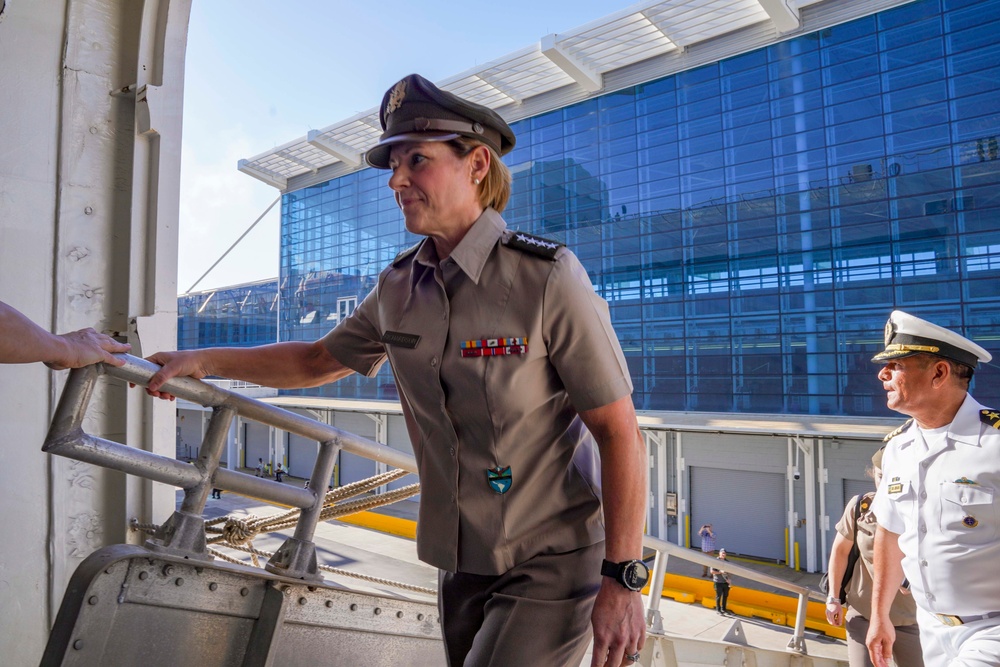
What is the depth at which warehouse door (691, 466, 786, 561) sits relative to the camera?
15797mm

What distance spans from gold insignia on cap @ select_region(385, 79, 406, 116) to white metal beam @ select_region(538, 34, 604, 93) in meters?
19.1

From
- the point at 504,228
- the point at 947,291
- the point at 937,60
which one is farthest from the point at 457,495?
the point at 937,60

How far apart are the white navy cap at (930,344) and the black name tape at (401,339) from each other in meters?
1.69

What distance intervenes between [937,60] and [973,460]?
17.9m

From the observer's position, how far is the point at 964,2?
51.3ft

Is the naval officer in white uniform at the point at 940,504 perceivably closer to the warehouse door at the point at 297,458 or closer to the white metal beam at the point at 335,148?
the warehouse door at the point at 297,458

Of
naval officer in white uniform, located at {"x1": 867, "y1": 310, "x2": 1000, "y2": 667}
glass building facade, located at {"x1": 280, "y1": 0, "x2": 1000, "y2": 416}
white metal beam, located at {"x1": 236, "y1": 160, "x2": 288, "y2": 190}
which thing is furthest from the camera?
white metal beam, located at {"x1": 236, "y1": 160, "x2": 288, "y2": 190}

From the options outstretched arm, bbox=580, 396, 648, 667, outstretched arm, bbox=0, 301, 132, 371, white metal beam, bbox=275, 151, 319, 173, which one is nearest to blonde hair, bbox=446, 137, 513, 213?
outstretched arm, bbox=580, 396, 648, 667

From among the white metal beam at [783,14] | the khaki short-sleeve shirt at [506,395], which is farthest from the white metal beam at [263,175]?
the khaki short-sleeve shirt at [506,395]

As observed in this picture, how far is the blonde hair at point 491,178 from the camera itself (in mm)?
1286

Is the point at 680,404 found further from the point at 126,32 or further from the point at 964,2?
the point at 126,32

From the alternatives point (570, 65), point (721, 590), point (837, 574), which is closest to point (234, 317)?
point (570, 65)

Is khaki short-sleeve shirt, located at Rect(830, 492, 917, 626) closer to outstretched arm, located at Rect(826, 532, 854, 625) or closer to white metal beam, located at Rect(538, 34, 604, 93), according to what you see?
outstretched arm, located at Rect(826, 532, 854, 625)

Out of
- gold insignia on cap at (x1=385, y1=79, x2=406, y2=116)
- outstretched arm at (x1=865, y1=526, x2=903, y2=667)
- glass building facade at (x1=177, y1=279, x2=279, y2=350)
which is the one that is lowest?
outstretched arm at (x1=865, y1=526, x2=903, y2=667)
